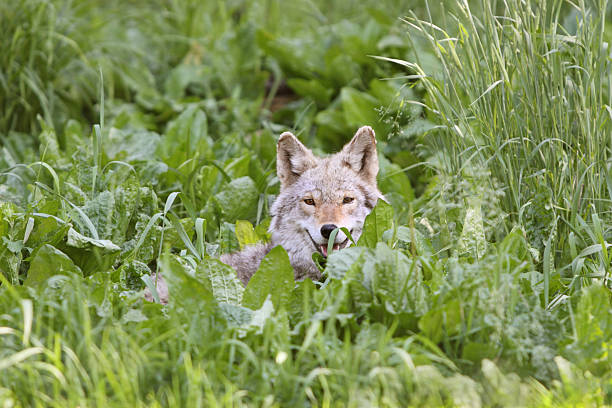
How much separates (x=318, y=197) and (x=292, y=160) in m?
0.37

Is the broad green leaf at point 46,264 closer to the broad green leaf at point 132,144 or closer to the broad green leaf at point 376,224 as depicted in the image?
the broad green leaf at point 376,224

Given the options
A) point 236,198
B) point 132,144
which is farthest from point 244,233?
point 132,144

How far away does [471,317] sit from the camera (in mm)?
2824

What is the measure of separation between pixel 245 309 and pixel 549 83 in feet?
6.75

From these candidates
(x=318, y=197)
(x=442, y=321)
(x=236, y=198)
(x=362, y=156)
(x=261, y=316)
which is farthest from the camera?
(x=236, y=198)

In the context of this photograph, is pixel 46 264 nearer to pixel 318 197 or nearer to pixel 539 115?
pixel 318 197

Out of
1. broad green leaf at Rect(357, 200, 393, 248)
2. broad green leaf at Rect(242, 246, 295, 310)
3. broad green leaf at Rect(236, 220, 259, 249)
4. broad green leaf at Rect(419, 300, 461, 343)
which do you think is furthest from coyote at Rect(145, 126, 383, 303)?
broad green leaf at Rect(419, 300, 461, 343)

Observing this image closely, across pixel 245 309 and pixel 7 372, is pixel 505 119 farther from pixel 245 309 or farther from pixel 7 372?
pixel 7 372

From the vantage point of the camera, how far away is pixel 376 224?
11.9 feet

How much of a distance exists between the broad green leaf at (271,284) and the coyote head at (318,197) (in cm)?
66

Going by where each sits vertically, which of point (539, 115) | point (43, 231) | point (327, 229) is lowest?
point (327, 229)

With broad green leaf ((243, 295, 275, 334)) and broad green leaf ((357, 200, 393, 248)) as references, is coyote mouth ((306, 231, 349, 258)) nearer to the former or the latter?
broad green leaf ((357, 200, 393, 248))

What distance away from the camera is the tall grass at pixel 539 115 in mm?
3703

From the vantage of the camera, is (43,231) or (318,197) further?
(318,197)
